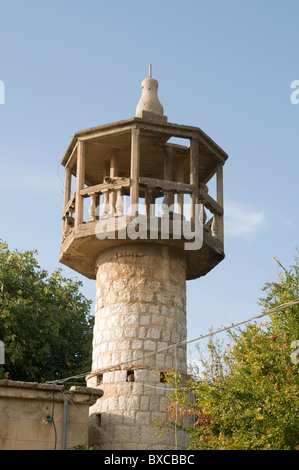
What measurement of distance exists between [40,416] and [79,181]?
468cm

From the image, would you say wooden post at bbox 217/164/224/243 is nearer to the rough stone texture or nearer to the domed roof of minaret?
the rough stone texture

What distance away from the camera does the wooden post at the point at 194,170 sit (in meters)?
14.7

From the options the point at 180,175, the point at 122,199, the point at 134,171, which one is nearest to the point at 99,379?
the point at 122,199

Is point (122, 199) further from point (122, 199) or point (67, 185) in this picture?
point (67, 185)

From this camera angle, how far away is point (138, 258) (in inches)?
580

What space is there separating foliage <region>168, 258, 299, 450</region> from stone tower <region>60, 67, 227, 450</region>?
0.56m

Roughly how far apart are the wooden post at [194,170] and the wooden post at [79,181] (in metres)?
2.11

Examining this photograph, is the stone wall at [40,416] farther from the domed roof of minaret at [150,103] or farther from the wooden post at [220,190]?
the domed roof of minaret at [150,103]

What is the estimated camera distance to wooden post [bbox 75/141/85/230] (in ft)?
48.7

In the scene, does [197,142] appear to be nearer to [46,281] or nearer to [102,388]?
[102,388]

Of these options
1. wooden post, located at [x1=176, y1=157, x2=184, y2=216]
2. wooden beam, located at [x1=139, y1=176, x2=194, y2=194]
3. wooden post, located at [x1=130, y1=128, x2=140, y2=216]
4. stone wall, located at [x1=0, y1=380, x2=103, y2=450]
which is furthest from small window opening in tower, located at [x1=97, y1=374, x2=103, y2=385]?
wooden post, located at [x1=176, y1=157, x2=184, y2=216]

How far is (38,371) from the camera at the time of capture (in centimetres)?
2038

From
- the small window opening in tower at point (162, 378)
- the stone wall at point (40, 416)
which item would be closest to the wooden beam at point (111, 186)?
the small window opening in tower at point (162, 378)

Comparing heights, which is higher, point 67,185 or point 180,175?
point 180,175
